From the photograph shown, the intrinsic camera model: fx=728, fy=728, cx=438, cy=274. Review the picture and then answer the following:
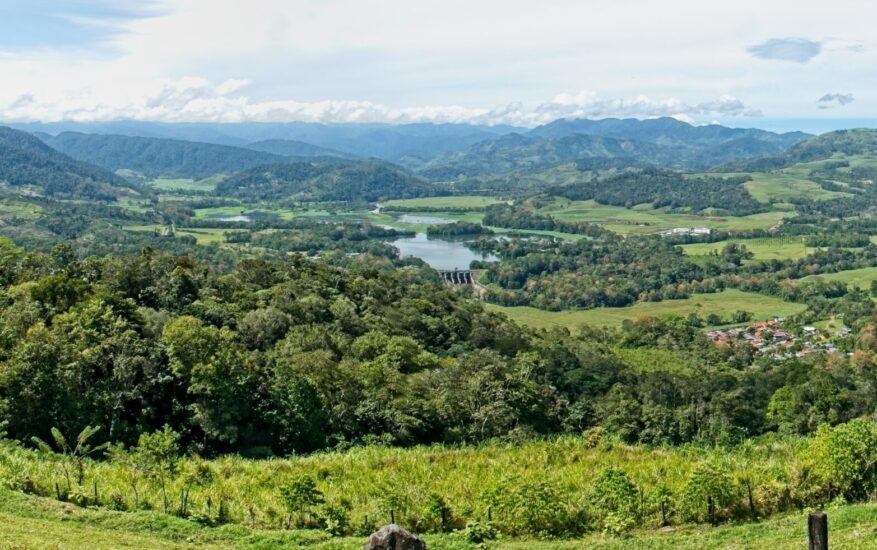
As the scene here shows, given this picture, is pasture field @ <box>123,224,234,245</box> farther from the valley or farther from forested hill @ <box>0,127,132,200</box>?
the valley

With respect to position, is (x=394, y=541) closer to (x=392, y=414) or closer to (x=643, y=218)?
(x=392, y=414)

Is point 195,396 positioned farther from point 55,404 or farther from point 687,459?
point 687,459

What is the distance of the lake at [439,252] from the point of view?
110 metres

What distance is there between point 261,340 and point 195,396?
974 centimetres

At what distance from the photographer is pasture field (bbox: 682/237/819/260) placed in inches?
4230

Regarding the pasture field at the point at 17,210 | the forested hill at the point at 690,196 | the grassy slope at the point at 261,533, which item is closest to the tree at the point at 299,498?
the grassy slope at the point at 261,533

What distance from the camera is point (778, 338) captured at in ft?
218

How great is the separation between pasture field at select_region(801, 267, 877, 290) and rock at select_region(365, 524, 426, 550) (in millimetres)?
95285

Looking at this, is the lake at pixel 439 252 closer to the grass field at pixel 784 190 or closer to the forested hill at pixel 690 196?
the forested hill at pixel 690 196

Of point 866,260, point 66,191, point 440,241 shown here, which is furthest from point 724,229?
point 66,191

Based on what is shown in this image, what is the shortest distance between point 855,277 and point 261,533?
3914 inches

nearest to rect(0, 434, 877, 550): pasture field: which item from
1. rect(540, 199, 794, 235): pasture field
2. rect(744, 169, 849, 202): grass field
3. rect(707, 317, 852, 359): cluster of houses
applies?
rect(707, 317, 852, 359): cluster of houses

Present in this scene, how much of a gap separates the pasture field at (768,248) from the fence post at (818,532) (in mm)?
108856

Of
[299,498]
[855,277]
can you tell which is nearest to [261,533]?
[299,498]
